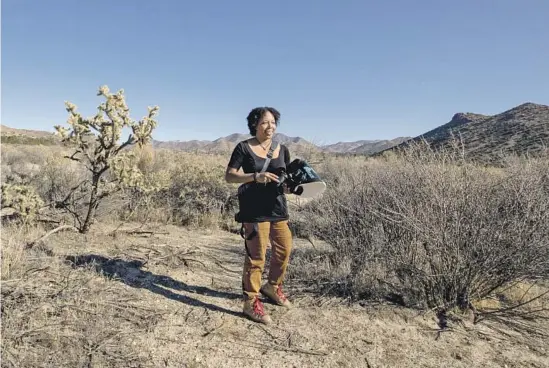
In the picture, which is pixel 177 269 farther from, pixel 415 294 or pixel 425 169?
pixel 425 169

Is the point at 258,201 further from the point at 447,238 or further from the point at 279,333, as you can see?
the point at 447,238

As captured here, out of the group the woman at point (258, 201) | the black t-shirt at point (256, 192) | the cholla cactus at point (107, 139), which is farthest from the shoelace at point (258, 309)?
the cholla cactus at point (107, 139)

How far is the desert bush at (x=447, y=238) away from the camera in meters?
3.86

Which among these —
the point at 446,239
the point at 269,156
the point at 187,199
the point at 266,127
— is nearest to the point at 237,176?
the point at 269,156

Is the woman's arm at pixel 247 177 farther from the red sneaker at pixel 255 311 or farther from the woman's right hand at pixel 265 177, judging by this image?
the red sneaker at pixel 255 311

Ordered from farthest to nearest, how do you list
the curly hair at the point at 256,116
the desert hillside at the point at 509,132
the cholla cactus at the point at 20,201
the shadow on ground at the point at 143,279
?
the desert hillside at the point at 509,132
the cholla cactus at the point at 20,201
the shadow on ground at the point at 143,279
the curly hair at the point at 256,116

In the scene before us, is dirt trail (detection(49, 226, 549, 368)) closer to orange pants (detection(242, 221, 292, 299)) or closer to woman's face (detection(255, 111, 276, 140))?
orange pants (detection(242, 221, 292, 299))

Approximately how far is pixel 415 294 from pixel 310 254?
191 centimetres

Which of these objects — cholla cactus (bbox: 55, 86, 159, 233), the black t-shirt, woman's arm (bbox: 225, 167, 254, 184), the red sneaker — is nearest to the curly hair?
the black t-shirt

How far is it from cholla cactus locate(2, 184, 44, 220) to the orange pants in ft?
11.8

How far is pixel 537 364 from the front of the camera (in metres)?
3.22

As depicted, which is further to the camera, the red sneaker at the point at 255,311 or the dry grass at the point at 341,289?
the red sneaker at the point at 255,311

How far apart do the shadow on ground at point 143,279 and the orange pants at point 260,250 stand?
0.37 m

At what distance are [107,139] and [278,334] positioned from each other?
420 centimetres
